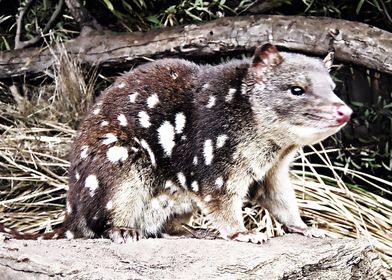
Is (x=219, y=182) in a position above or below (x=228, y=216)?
above

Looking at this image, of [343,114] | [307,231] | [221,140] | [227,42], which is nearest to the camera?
[343,114]

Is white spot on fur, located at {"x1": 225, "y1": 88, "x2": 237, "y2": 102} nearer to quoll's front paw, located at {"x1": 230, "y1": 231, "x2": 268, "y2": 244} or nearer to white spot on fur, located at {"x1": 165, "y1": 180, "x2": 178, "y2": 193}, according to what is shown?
white spot on fur, located at {"x1": 165, "y1": 180, "x2": 178, "y2": 193}

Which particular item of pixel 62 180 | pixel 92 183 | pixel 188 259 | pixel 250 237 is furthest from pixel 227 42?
pixel 188 259

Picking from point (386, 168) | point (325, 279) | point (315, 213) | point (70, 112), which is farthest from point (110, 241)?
point (386, 168)

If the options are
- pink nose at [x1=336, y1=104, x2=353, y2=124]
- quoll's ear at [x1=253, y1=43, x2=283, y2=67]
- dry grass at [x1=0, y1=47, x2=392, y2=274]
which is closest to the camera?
pink nose at [x1=336, y1=104, x2=353, y2=124]

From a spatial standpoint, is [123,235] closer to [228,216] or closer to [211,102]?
[228,216]

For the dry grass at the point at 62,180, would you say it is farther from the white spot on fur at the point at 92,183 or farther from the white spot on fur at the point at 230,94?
the white spot on fur at the point at 92,183

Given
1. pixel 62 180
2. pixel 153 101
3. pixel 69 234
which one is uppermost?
pixel 153 101

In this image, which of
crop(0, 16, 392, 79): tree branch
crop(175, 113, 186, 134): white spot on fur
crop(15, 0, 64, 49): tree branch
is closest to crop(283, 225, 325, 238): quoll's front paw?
crop(175, 113, 186, 134): white spot on fur
